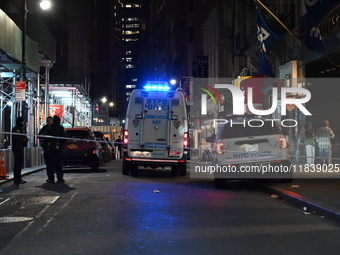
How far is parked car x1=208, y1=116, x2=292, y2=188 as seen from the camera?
1282cm

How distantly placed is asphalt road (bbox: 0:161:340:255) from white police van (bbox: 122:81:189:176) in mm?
4784

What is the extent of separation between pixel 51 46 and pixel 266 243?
2610 cm

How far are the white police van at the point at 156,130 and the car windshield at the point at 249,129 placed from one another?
164 inches

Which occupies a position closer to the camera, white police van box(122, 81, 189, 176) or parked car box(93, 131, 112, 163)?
white police van box(122, 81, 189, 176)

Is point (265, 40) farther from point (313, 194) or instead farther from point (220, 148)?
point (313, 194)

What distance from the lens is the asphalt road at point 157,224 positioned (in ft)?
20.7

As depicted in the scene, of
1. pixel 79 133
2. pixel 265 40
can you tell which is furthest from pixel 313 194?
pixel 79 133

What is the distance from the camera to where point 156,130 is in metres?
17.5

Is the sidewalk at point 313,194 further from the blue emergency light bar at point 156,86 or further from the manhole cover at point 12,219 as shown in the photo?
the blue emergency light bar at point 156,86

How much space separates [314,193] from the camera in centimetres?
1130

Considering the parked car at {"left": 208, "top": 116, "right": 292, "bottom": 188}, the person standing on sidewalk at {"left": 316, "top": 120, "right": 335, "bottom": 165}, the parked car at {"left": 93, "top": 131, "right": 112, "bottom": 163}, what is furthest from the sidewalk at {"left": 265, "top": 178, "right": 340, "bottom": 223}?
the parked car at {"left": 93, "top": 131, "right": 112, "bottom": 163}

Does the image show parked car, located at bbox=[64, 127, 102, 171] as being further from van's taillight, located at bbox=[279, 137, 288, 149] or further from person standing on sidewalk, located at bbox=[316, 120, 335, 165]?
van's taillight, located at bbox=[279, 137, 288, 149]

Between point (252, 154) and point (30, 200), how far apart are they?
5.39m

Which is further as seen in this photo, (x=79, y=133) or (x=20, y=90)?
(x=79, y=133)
